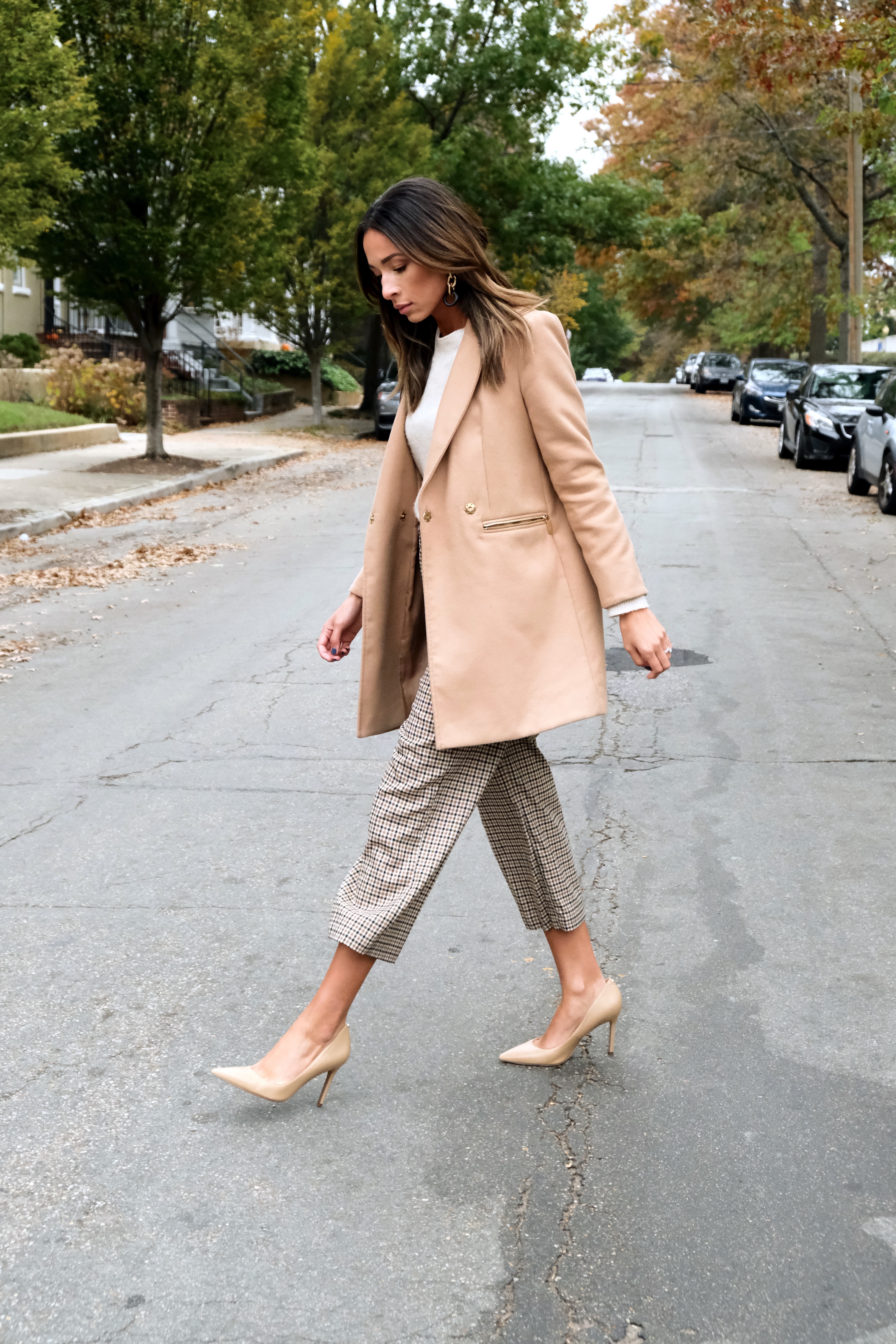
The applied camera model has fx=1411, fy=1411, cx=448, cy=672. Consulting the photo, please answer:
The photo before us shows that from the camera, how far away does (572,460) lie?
2.99 meters

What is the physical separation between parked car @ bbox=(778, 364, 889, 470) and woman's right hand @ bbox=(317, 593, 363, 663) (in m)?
18.2

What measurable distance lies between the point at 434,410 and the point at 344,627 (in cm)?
61

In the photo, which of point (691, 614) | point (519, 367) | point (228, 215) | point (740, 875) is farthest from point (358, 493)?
point (519, 367)

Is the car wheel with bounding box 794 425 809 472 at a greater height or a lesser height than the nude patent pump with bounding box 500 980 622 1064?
greater

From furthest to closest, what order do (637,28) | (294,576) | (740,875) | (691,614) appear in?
1. (637,28)
2. (294,576)
3. (691,614)
4. (740,875)

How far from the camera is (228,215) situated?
1859cm

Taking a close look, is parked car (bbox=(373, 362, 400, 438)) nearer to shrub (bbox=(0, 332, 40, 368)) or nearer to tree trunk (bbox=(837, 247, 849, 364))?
shrub (bbox=(0, 332, 40, 368))

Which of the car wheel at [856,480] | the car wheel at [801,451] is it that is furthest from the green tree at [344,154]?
the car wheel at [856,480]

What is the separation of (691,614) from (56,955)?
6139 millimetres

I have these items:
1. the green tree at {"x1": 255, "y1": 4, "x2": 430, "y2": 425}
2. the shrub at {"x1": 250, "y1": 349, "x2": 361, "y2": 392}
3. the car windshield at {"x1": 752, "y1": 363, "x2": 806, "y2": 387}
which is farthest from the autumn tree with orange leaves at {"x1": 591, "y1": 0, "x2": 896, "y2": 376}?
the shrub at {"x1": 250, "y1": 349, "x2": 361, "y2": 392}

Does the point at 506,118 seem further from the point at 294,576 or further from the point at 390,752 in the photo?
the point at 390,752

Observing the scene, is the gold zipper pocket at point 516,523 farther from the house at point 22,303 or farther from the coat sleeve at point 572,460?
the house at point 22,303

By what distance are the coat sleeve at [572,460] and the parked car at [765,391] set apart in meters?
30.3

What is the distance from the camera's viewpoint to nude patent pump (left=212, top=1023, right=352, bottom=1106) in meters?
3.06
